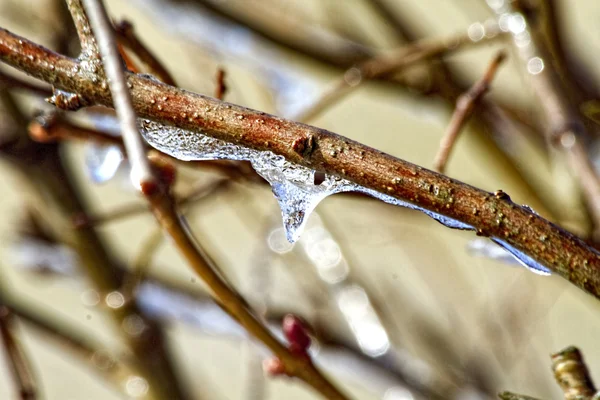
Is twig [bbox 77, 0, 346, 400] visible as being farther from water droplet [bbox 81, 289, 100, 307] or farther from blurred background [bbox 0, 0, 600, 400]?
water droplet [bbox 81, 289, 100, 307]

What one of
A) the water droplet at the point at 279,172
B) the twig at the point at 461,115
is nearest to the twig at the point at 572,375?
the water droplet at the point at 279,172

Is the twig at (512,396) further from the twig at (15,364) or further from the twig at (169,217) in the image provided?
the twig at (15,364)

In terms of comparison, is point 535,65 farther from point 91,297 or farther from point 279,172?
point 91,297

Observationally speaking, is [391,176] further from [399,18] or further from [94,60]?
[399,18]

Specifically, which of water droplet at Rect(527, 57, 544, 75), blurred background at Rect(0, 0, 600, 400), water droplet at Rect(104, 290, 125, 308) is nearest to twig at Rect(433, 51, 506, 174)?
blurred background at Rect(0, 0, 600, 400)

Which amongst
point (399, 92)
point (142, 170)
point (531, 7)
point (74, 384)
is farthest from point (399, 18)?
point (74, 384)

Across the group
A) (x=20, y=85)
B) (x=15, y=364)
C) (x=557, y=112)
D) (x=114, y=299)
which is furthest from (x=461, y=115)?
(x=114, y=299)

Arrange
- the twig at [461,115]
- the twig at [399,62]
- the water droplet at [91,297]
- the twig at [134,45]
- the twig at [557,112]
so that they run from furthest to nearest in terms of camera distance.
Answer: the water droplet at [91,297], the twig at [399,62], the twig at [557,112], the twig at [461,115], the twig at [134,45]
